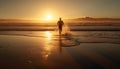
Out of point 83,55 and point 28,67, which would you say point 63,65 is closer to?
point 28,67

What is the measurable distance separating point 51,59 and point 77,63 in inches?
56.5

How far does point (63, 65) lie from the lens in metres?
9.01

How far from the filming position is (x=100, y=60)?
10094mm

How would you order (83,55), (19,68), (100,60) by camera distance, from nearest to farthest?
(19,68) → (100,60) → (83,55)

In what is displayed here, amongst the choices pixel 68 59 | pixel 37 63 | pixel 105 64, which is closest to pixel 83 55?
pixel 68 59

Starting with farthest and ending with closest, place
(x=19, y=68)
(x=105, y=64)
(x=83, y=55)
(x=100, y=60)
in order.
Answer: (x=83, y=55) → (x=100, y=60) → (x=105, y=64) → (x=19, y=68)

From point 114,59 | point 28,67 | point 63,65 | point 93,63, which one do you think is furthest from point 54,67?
point 114,59

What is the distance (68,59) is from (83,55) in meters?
1.41

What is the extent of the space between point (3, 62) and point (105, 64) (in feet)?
15.3

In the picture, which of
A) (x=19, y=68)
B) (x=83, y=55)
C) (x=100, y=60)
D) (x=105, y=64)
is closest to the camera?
(x=19, y=68)

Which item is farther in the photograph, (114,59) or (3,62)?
(114,59)

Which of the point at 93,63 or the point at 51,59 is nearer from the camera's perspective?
the point at 93,63

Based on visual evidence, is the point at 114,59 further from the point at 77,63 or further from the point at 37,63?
the point at 37,63

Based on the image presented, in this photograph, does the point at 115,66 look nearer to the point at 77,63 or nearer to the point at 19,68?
the point at 77,63
